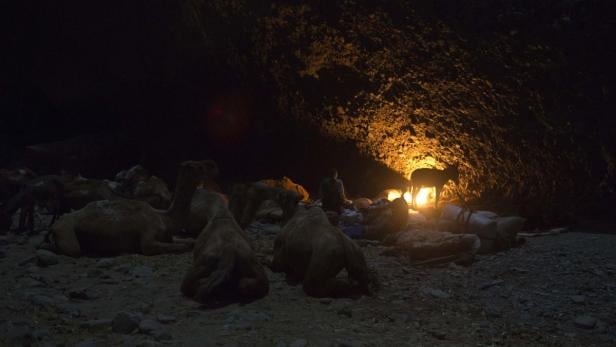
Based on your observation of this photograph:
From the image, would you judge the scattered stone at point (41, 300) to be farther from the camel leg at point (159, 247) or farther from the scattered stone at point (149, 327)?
the camel leg at point (159, 247)

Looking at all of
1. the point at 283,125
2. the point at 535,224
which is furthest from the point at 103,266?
the point at 283,125

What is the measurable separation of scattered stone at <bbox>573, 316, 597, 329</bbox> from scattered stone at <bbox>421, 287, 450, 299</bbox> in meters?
1.31

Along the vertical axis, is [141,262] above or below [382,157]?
below

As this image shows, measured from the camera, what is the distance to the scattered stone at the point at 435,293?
19.1ft

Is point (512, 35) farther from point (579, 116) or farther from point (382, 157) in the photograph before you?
point (382, 157)

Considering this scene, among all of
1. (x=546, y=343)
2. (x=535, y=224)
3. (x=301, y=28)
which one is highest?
(x=301, y=28)

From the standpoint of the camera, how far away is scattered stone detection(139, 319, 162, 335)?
4.19 meters

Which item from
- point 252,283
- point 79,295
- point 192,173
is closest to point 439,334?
point 252,283

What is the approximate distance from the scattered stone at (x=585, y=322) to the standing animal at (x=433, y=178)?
9.32m

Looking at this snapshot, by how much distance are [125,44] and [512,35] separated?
12.9m

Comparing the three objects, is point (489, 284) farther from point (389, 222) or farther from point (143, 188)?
point (143, 188)

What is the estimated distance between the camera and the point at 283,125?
17344mm

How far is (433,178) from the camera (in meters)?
14.5

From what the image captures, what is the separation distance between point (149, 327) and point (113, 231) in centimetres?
350
